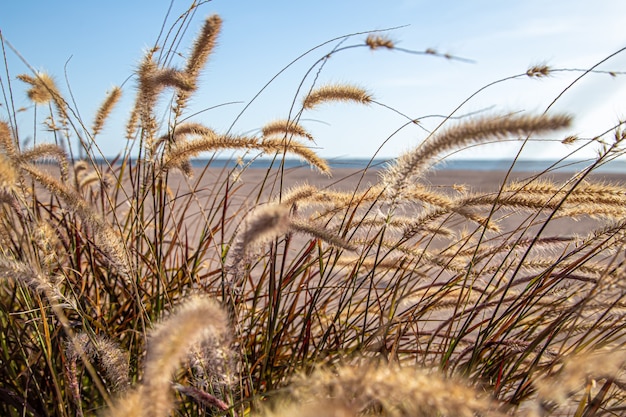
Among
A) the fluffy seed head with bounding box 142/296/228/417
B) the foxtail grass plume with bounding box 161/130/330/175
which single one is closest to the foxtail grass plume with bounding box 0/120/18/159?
the foxtail grass plume with bounding box 161/130/330/175

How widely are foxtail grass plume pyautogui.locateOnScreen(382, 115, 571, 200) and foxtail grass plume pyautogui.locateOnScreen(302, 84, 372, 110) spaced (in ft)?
1.83

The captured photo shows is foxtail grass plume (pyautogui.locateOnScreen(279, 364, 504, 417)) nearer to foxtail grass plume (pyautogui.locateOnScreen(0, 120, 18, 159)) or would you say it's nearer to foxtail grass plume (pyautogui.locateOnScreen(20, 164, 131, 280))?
foxtail grass plume (pyautogui.locateOnScreen(20, 164, 131, 280))

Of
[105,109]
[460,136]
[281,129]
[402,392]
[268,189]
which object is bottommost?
[268,189]

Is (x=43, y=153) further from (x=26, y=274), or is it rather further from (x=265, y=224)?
(x=265, y=224)

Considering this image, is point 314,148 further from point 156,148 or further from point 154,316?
point 154,316

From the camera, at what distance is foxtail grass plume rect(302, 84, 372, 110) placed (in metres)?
1.81

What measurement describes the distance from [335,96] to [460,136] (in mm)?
864

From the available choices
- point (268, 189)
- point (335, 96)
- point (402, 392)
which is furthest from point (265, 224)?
point (268, 189)

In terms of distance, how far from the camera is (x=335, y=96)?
1.83 m

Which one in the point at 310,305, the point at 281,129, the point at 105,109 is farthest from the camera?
the point at 105,109

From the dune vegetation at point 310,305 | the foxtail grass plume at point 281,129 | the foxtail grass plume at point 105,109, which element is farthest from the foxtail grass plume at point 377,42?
the foxtail grass plume at point 105,109

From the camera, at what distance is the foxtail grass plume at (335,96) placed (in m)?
1.81

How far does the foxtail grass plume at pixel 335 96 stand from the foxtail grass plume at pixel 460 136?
56 centimetres

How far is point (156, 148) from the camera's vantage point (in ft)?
6.40
